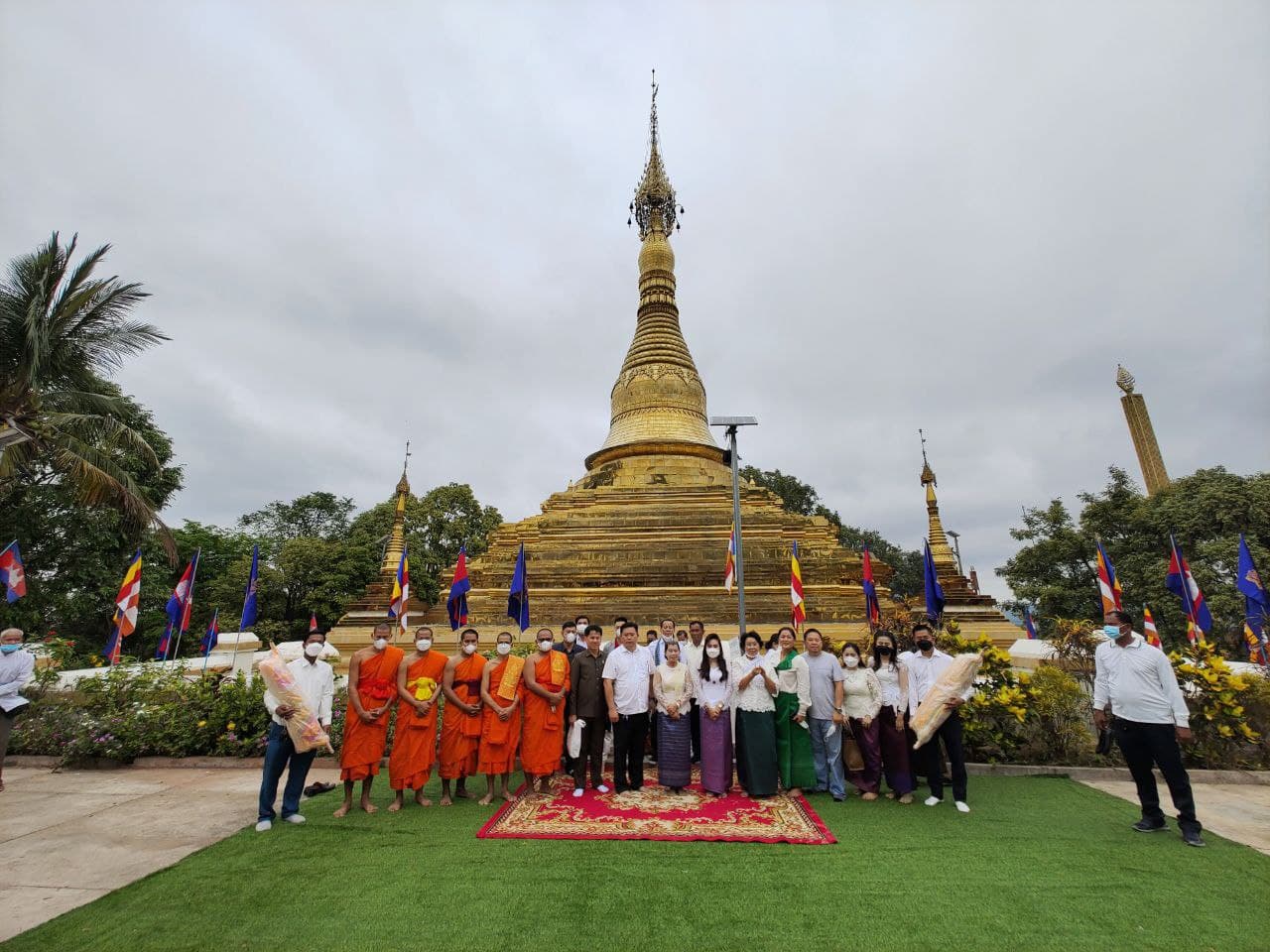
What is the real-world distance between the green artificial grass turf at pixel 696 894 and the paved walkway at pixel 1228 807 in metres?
0.48

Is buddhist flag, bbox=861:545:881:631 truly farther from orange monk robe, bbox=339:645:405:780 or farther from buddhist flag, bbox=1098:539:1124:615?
orange monk robe, bbox=339:645:405:780

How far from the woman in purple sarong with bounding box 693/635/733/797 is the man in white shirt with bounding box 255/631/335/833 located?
382cm

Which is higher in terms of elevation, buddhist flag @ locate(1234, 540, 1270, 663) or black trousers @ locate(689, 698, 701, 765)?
buddhist flag @ locate(1234, 540, 1270, 663)

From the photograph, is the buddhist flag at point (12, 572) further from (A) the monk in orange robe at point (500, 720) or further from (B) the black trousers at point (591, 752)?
(B) the black trousers at point (591, 752)

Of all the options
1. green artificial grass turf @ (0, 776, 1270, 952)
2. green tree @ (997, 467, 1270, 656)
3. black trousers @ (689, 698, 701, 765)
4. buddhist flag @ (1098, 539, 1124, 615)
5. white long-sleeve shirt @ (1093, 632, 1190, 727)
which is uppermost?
green tree @ (997, 467, 1270, 656)

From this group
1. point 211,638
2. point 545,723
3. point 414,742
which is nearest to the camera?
point 414,742

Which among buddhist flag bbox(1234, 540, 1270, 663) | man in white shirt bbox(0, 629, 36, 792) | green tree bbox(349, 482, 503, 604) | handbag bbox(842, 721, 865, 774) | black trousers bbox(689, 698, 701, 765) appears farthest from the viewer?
green tree bbox(349, 482, 503, 604)

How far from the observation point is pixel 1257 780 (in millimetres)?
7043

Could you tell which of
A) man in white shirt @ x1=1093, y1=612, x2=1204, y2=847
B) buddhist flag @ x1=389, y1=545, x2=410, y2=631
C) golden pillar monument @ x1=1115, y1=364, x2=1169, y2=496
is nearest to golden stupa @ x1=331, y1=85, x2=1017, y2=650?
buddhist flag @ x1=389, y1=545, x2=410, y2=631

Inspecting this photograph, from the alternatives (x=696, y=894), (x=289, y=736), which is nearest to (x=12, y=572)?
(x=289, y=736)

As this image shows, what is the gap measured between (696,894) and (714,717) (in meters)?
2.72

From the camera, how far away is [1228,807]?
6.08m

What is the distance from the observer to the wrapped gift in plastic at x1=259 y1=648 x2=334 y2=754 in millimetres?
5566

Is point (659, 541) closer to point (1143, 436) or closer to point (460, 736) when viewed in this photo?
point (460, 736)
